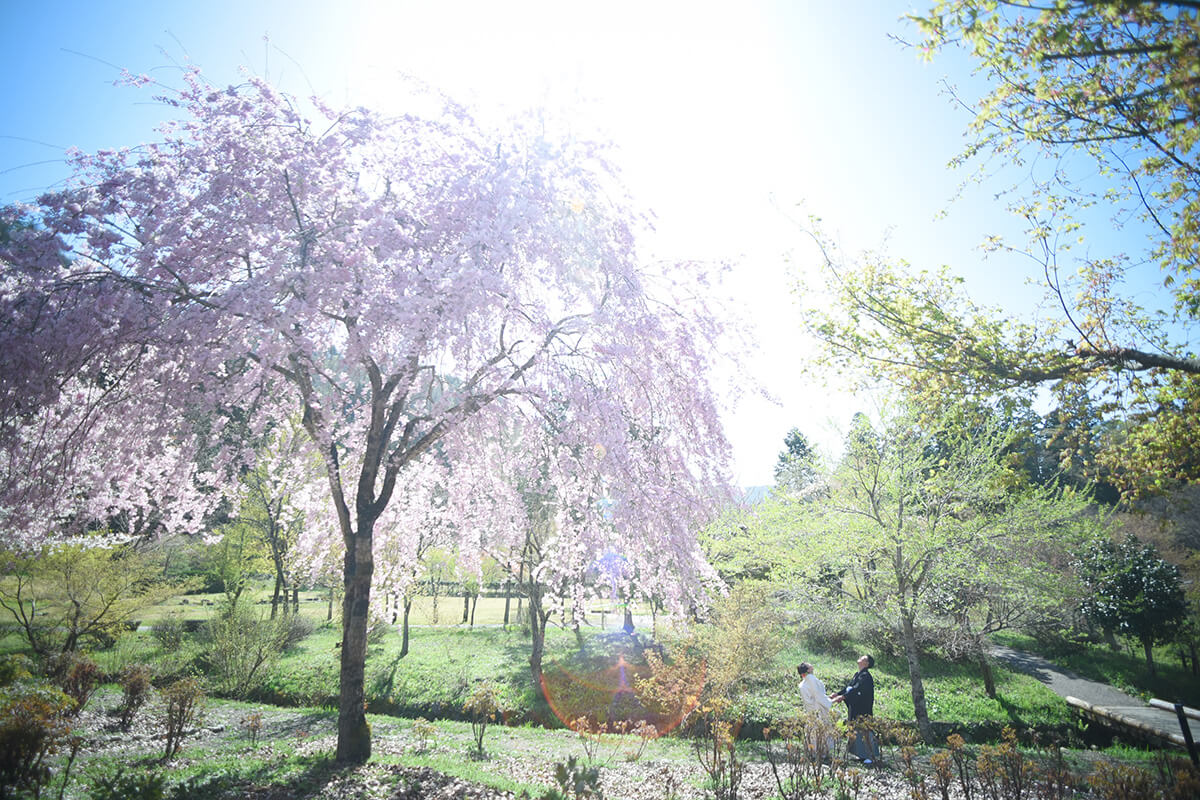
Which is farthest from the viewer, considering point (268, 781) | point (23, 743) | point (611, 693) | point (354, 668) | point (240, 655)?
point (611, 693)

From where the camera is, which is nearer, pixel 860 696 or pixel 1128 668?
pixel 860 696

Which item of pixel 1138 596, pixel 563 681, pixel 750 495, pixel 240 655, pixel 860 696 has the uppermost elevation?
pixel 750 495

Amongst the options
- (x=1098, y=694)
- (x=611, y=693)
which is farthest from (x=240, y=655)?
(x=1098, y=694)

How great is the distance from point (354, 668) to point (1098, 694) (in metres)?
21.2

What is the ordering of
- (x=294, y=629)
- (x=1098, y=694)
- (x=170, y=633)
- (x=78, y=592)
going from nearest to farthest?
(x=78, y=592) < (x=1098, y=694) < (x=170, y=633) < (x=294, y=629)

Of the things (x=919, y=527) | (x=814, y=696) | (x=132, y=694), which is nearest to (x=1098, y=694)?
(x=919, y=527)

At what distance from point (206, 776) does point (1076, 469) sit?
42345mm

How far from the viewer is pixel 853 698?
9.67 meters

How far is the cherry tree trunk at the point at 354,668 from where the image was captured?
7.04m

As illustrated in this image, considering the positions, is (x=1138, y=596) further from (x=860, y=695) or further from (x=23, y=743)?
(x=23, y=743)

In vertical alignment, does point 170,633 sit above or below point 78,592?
below

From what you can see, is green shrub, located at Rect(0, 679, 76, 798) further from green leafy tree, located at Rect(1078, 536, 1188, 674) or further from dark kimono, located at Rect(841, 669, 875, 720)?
green leafy tree, located at Rect(1078, 536, 1188, 674)

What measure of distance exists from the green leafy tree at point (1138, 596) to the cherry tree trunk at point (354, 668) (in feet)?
66.5

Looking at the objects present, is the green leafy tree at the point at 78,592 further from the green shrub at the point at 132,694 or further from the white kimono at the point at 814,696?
the white kimono at the point at 814,696
